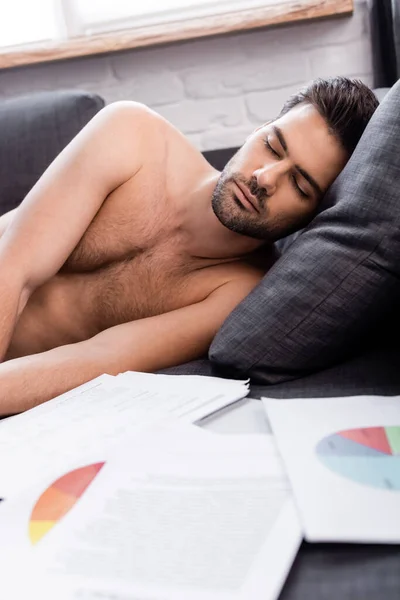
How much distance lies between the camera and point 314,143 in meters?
1.28

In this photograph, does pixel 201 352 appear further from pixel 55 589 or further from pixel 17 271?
pixel 55 589

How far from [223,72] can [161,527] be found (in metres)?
1.59

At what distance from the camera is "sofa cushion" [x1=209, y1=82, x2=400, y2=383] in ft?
3.03

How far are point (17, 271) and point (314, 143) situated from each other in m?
0.62

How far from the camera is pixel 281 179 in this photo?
1.27 meters

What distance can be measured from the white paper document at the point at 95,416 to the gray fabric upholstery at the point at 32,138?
80cm

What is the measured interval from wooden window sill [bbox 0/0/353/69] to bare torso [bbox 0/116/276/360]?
635 millimetres

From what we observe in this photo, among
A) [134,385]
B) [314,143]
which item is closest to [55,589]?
[134,385]

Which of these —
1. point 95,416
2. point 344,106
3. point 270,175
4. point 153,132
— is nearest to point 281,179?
point 270,175

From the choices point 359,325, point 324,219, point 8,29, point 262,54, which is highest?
point 8,29

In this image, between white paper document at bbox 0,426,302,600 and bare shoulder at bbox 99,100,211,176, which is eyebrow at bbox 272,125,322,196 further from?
white paper document at bbox 0,426,302,600

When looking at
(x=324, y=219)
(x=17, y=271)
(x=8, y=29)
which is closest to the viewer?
(x=324, y=219)

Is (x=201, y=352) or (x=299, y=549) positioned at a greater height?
(x=299, y=549)

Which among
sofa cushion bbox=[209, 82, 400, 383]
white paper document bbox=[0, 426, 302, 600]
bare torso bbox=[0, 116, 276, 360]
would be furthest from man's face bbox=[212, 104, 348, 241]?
white paper document bbox=[0, 426, 302, 600]
